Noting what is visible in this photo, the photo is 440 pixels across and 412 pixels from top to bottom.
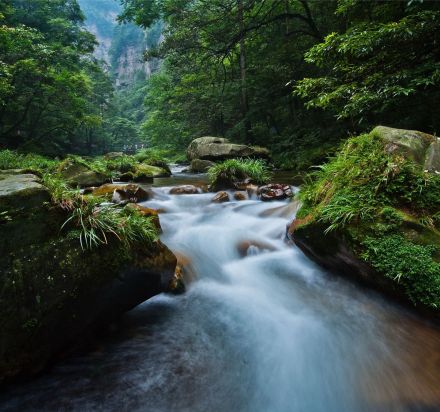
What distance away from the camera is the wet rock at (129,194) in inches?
290

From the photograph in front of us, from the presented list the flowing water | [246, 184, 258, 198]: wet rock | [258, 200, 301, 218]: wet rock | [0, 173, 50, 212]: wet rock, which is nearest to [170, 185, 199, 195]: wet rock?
[246, 184, 258, 198]: wet rock

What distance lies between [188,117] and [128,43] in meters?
88.9

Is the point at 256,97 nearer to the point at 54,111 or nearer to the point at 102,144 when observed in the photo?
the point at 54,111

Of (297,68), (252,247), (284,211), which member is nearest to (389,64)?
(284,211)

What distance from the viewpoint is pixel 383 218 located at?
12.1 feet

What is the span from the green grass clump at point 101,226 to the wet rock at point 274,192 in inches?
188

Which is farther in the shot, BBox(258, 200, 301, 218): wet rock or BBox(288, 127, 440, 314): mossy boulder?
BBox(258, 200, 301, 218): wet rock

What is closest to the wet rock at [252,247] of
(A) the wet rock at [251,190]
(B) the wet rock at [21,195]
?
(A) the wet rock at [251,190]

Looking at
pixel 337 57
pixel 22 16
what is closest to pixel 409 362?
pixel 337 57

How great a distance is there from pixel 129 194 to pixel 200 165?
24.6 ft

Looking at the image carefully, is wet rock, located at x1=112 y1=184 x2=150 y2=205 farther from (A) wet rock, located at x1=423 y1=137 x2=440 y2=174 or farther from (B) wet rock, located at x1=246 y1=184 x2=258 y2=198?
(A) wet rock, located at x1=423 y1=137 x2=440 y2=174

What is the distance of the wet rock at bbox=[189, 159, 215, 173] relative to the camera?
14580 mm

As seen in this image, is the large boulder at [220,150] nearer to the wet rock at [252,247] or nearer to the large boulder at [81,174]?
the large boulder at [81,174]

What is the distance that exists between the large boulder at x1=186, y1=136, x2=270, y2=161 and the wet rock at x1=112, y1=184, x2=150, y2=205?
7.13 meters
